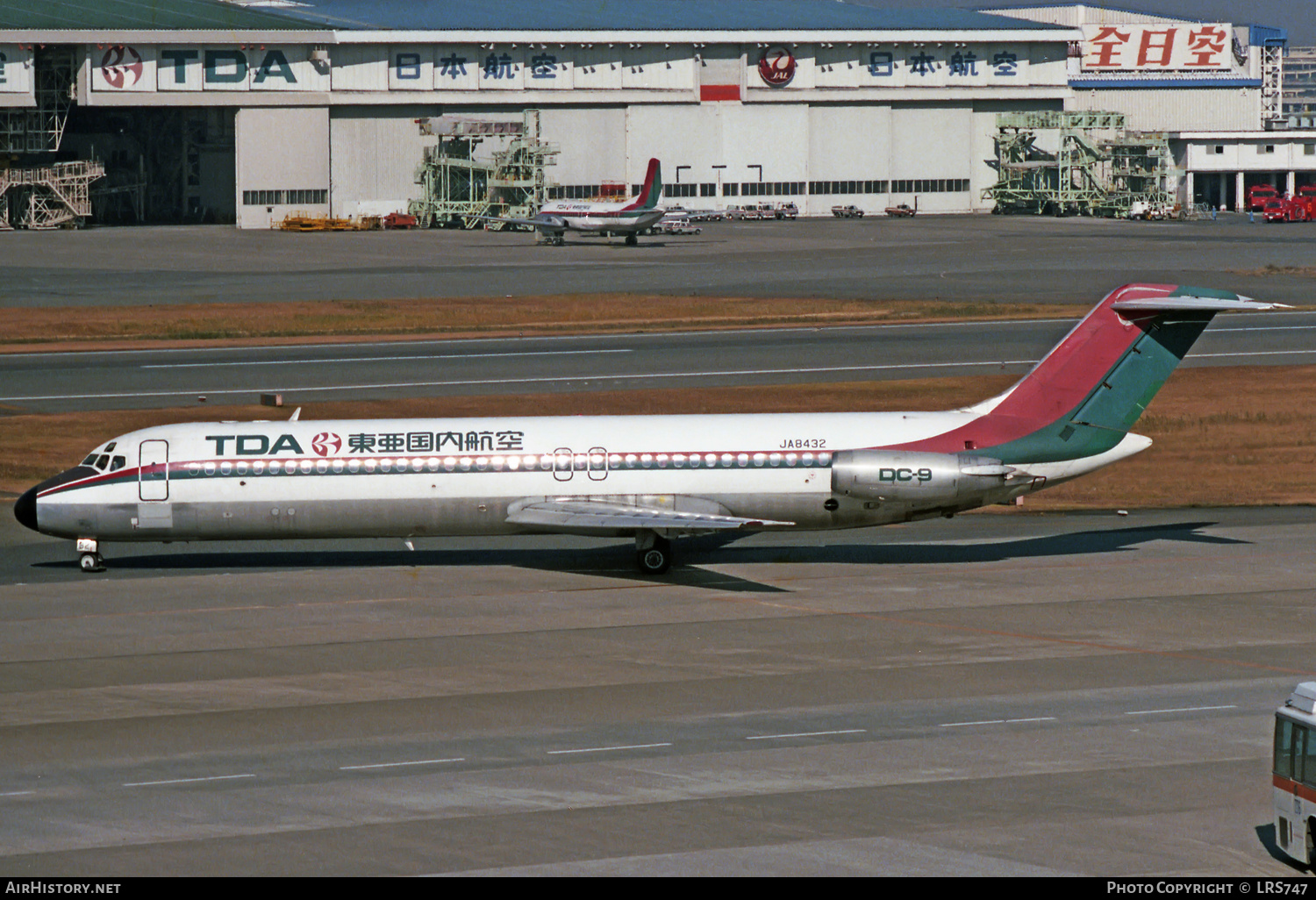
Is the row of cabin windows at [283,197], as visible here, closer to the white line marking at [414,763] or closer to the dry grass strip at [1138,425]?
the dry grass strip at [1138,425]

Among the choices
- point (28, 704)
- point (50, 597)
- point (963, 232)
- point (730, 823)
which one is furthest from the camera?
point (963, 232)

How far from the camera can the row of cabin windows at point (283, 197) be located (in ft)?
430

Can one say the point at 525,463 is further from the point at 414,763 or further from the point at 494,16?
the point at 494,16

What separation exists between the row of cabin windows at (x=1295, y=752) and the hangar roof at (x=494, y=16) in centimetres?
12367

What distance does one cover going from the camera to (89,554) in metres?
35.0

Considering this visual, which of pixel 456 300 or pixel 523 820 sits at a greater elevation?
pixel 456 300

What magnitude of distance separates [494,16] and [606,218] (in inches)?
1258

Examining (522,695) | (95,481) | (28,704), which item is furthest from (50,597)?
(522,695)

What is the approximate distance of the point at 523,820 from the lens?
1912 centimetres

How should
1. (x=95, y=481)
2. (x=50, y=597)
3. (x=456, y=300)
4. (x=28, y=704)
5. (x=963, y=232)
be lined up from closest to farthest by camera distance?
1. (x=28, y=704)
2. (x=50, y=597)
3. (x=95, y=481)
4. (x=456, y=300)
5. (x=963, y=232)

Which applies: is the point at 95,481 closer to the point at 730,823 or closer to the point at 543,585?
A: the point at 543,585

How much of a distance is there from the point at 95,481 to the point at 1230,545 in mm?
25754

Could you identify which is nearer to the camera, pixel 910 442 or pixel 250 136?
pixel 910 442

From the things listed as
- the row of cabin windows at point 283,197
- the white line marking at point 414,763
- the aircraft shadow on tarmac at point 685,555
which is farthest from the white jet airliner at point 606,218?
the white line marking at point 414,763
